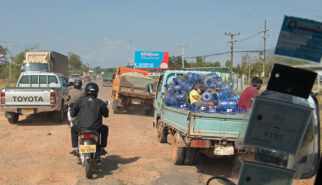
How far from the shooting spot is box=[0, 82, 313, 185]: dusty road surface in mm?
5565

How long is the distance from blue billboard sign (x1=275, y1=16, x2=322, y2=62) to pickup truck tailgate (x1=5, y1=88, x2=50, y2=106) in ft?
32.5

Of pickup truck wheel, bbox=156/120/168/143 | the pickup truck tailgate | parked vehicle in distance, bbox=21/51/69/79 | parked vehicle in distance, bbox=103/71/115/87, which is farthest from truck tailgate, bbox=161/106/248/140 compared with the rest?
parked vehicle in distance, bbox=103/71/115/87

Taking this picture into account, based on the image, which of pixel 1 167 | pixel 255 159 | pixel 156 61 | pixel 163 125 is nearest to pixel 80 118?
pixel 1 167

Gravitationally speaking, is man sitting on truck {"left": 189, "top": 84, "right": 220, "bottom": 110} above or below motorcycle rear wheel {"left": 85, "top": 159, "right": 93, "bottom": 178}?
above

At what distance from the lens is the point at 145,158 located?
23.4 ft

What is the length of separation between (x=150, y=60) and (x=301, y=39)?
3748 centimetres

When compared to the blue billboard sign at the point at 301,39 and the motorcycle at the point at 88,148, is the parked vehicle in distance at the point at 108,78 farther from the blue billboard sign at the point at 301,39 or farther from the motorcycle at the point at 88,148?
the blue billboard sign at the point at 301,39

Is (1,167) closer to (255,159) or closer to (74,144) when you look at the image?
(74,144)

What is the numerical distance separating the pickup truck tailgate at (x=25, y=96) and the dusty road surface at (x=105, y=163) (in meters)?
0.97

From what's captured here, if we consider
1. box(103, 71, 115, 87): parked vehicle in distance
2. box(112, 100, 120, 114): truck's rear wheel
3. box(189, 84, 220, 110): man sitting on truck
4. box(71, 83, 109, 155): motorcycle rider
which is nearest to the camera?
box(71, 83, 109, 155): motorcycle rider

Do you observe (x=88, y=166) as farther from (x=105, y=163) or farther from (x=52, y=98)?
(x=52, y=98)

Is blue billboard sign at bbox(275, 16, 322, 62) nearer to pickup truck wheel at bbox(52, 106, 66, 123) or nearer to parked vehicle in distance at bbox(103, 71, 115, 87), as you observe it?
pickup truck wheel at bbox(52, 106, 66, 123)

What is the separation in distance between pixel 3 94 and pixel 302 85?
1063cm

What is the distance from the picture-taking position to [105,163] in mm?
6695
